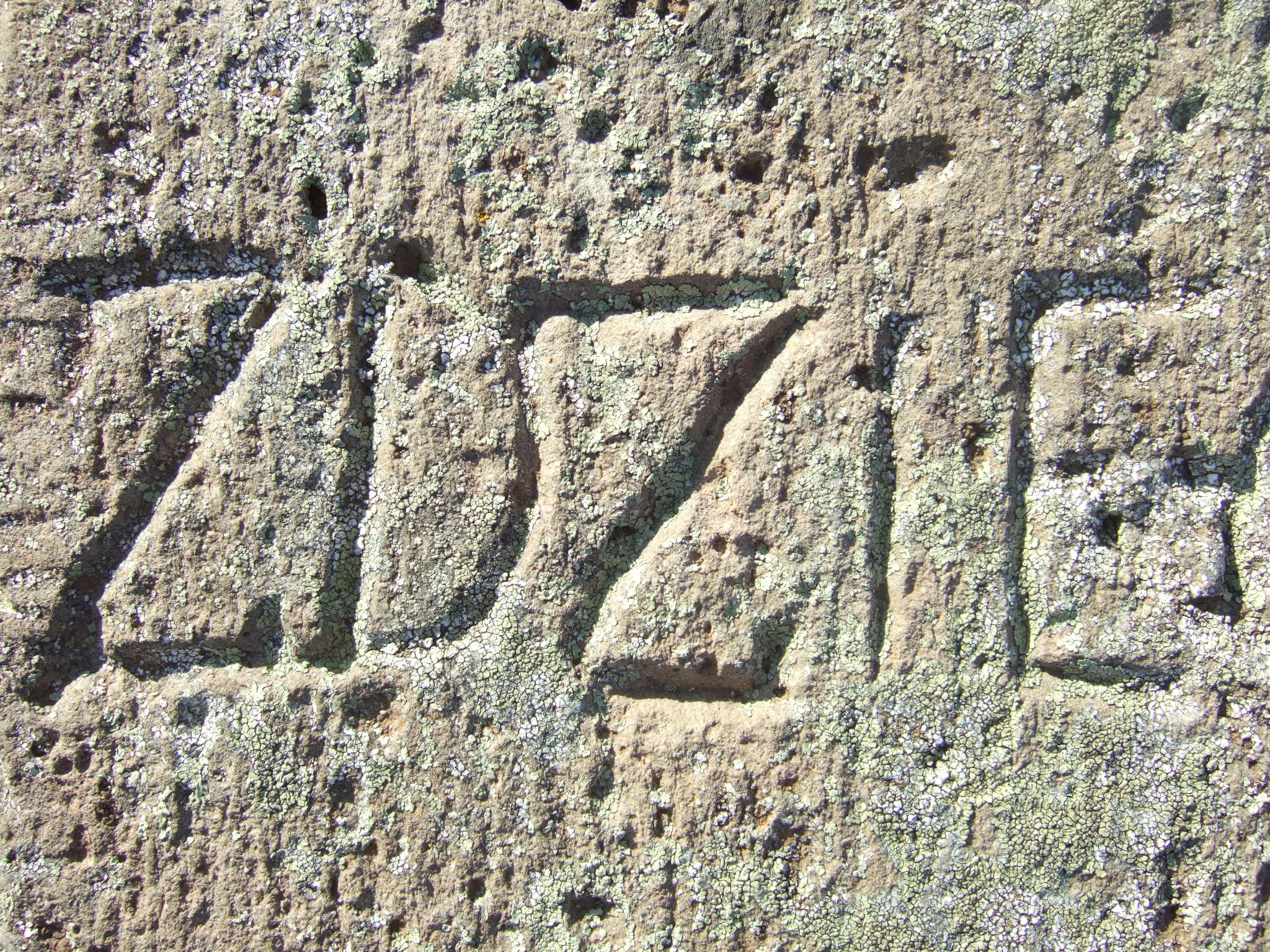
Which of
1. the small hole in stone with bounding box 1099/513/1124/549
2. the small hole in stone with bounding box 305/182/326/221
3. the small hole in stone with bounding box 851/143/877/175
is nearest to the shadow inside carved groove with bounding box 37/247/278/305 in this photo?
the small hole in stone with bounding box 305/182/326/221

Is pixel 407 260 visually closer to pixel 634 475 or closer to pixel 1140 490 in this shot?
pixel 634 475

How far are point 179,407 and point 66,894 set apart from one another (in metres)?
0.87

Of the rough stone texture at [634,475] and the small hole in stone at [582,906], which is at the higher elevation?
the rough stone texture at [634,475]

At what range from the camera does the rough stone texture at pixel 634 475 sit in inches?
57.7

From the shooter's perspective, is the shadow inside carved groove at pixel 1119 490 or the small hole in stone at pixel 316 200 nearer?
the shadow inside carved groove at pixel 1119 490

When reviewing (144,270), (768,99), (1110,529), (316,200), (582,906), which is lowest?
(582,906)

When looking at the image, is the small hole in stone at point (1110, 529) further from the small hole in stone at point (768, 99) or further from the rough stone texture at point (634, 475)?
the small hole in stone at point (768, 99)

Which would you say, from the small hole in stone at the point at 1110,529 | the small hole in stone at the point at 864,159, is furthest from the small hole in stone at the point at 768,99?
the small hole in stone at the point at 1110,529

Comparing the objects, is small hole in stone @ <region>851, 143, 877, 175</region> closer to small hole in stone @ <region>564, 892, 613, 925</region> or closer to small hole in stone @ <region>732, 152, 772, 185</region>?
small hole in stone @ <region>732, 152, 772, 185</region>

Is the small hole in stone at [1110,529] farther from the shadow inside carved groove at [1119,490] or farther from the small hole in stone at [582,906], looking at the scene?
the small hole in stone at [582,906]

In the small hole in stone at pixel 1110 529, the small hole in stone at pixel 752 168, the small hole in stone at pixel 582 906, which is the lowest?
the small hole in stone at pixel 582 906

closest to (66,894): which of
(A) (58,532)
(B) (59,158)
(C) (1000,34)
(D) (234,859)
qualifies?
(D) (234,859)

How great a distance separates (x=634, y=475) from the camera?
153 centimetres

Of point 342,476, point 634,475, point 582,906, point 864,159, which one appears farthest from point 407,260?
point 582,906
